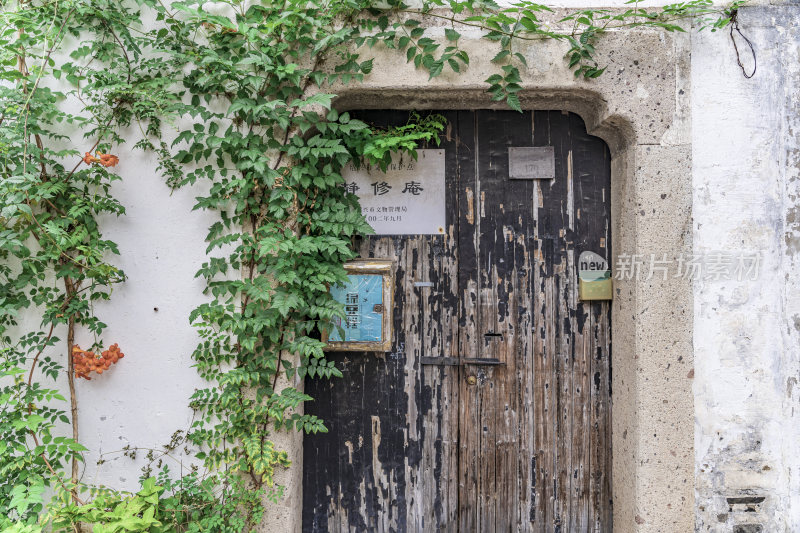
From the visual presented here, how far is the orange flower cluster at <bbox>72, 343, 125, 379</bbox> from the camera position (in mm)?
1992

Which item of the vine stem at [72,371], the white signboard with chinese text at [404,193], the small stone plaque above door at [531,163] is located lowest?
the vine stem at [72,371]

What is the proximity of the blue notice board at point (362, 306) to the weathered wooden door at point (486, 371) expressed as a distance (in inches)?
4.9

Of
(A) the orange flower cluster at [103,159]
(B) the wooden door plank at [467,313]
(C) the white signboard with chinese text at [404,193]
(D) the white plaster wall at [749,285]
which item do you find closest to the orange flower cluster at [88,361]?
(A) the orange flower cluster at [103,159]

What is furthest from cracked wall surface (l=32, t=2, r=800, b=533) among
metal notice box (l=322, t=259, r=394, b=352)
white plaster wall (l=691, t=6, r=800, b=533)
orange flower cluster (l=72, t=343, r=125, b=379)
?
metal notice box (l=322, t=259, r=394, b=352)

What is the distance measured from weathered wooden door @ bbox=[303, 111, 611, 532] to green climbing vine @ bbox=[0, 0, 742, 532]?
29 cm

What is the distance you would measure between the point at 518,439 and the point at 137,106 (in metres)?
2.27

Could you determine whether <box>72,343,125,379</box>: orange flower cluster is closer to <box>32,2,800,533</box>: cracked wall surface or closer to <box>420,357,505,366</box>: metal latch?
<box>32,2,800,533</box>: cracked wall surface

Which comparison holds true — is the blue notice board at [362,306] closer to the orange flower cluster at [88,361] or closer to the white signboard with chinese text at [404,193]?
the white signboard with chinese text at [404,193]

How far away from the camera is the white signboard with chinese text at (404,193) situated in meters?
2.28

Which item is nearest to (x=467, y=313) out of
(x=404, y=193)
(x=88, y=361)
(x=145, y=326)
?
(x=404, y=193)

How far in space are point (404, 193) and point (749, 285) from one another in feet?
5.20

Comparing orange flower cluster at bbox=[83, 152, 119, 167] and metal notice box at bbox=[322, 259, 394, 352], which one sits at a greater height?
orange flower cluster at bbox=[83, 152, 119, 167]

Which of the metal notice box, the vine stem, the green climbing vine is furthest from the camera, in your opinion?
the metal notice box

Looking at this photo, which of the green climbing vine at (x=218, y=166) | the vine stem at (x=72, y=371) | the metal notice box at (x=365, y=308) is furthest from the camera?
the metal notice box at (x=365, y=308)
